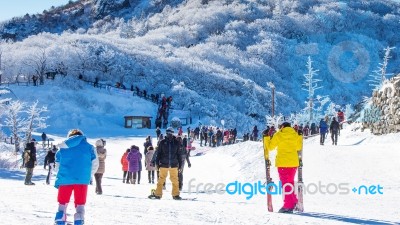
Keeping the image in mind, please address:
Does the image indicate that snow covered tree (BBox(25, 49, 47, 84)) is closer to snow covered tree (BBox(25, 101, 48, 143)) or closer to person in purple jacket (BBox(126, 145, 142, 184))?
snow covered tree (BBox(25, 101, 48, 143))

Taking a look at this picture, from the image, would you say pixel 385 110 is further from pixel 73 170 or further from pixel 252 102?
pixel 252 102

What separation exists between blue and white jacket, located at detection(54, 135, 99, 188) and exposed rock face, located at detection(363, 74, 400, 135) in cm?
1629

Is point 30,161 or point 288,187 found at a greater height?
point 30,161

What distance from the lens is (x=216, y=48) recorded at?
114 m

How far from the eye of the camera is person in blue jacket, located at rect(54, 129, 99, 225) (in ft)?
21.2

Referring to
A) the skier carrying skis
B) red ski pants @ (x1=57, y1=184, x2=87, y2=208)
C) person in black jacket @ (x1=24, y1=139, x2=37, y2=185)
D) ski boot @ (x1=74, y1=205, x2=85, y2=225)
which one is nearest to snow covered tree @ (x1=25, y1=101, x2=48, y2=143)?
person in black jacket @ (x1=24, y1=139, x2=37, y2=185)

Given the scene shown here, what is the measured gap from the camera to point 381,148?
18844mm

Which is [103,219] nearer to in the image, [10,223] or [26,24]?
[10,223]

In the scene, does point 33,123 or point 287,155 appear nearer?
point 287,155

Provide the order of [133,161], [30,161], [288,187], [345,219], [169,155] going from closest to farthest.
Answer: [345,219]
[288,187]
[169,155]
[30,161]
[133,161]

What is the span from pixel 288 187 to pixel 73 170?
344cm

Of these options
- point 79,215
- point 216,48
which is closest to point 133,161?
point 79,215

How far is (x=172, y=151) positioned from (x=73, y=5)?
168 meters

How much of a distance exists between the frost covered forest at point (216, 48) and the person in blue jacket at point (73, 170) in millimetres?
52380
